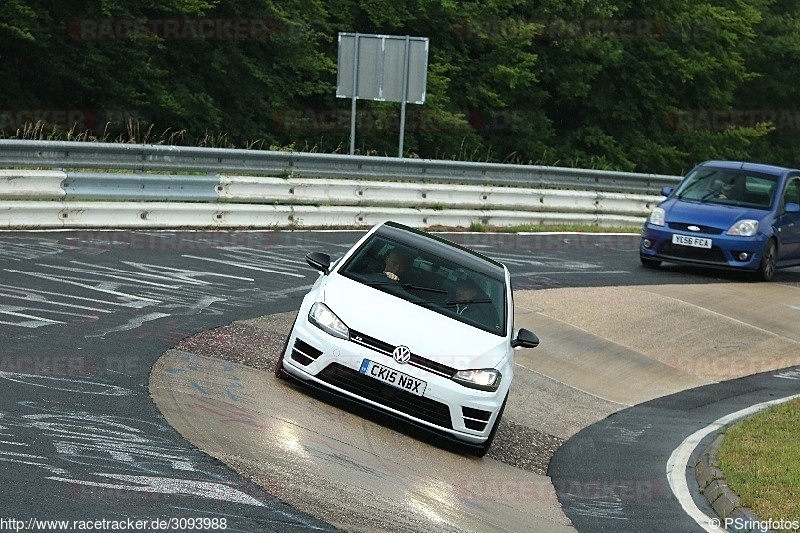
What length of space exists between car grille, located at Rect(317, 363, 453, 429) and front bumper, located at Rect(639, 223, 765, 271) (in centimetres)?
1071

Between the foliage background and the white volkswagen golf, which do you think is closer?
the white volkswagen golf

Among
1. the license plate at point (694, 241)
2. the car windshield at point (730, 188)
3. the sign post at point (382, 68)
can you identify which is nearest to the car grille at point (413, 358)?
the license plate at point (694, 241)

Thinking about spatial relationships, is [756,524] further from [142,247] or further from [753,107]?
[753,107]

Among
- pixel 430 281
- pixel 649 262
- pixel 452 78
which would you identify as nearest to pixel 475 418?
pixel 430 281

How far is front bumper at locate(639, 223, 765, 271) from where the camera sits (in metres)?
19.3

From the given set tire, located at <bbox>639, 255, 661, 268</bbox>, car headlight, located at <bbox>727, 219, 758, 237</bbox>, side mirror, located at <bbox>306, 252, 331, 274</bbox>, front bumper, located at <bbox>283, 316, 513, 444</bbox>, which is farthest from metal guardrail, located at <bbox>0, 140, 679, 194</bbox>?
front bumper, located at <bbox>283, 316, 513, 444</bbox>

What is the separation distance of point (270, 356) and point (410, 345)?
7.99 feet

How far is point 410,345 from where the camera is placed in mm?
9461

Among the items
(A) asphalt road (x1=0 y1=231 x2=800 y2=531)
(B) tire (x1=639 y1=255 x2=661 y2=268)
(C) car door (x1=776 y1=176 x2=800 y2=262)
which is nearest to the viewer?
(A) asphalt road (x1=0 y1=231 x2=800 y2=531)

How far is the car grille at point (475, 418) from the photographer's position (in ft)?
31.2

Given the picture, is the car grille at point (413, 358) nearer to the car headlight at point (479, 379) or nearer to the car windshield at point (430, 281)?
the car headlight at point (479, 379)

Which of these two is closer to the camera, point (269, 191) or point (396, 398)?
point (396, 398)

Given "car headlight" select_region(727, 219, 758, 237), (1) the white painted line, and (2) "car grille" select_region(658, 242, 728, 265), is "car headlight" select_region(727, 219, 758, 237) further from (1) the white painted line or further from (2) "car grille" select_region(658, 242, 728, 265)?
(1) the white painted line
